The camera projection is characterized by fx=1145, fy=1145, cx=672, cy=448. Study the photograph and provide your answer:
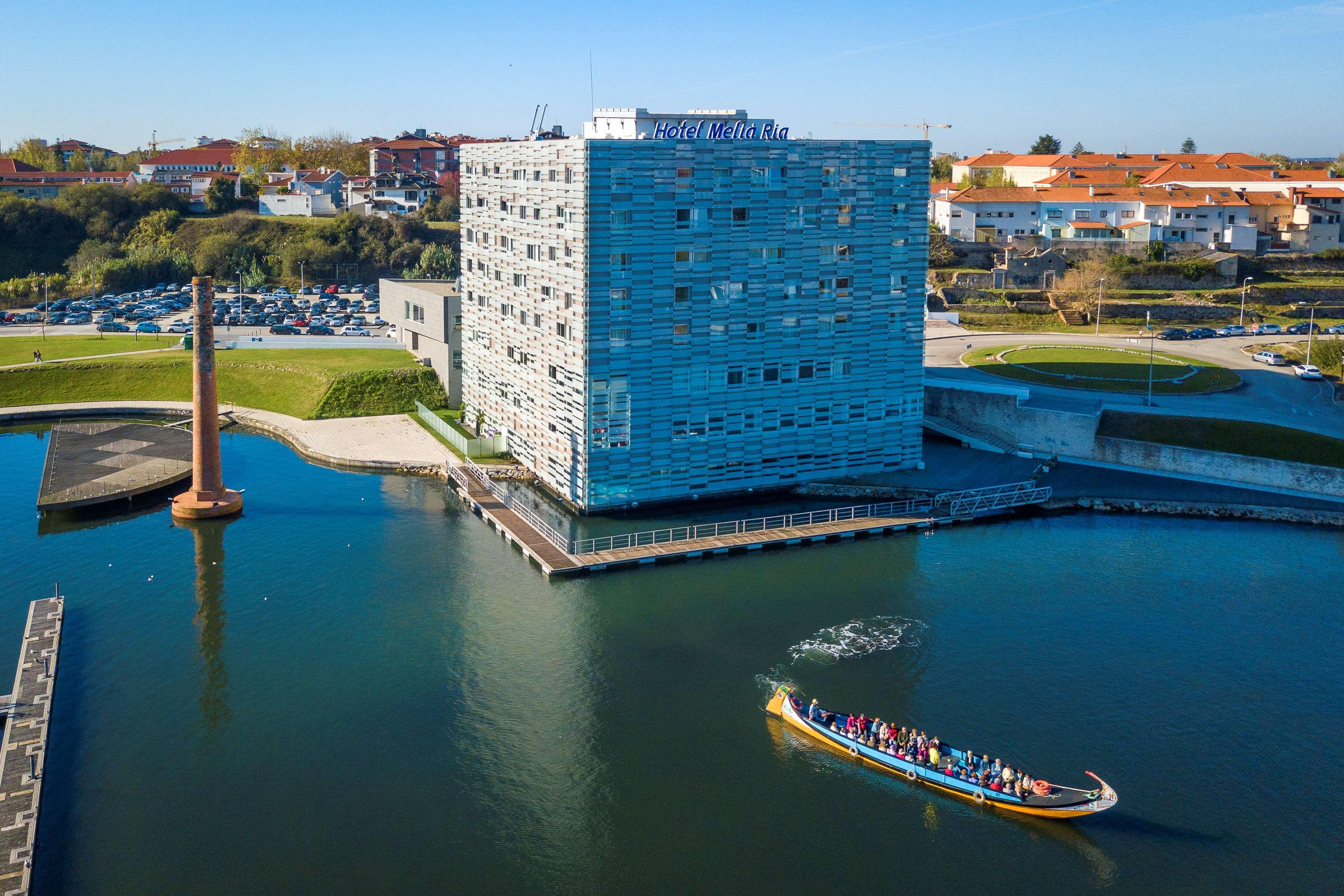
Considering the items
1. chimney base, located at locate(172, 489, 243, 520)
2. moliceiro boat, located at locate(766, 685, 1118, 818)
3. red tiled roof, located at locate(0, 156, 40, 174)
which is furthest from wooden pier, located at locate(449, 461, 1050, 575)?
red tiled roof, located at locate(0, 156, 40, 174)

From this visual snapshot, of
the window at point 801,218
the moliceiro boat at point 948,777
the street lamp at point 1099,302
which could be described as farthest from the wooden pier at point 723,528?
the street lamp at point 1099,302

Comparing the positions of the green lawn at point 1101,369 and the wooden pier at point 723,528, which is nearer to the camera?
the wooden pier at point 723,528

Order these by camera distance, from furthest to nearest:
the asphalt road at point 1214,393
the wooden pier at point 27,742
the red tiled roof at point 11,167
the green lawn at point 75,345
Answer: the red tiled roof at point 11,167 < the green lawn at point 75,345 < the asphalt road at point 1214,393 < the wooden pier at point 27,742

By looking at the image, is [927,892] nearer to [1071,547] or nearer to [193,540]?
[1071,547]

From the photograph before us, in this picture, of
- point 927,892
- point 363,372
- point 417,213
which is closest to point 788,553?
point 927,892

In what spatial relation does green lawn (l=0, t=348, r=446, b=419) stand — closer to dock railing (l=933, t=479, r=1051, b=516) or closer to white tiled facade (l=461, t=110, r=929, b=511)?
white tiled facade (l=461, t=110, r=929, b=511)

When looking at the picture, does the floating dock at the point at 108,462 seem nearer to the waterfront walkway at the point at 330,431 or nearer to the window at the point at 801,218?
the waterfront walkway at the point at 330,431

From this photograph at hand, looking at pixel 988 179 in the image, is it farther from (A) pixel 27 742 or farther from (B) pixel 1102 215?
(A) pixel 27 742
